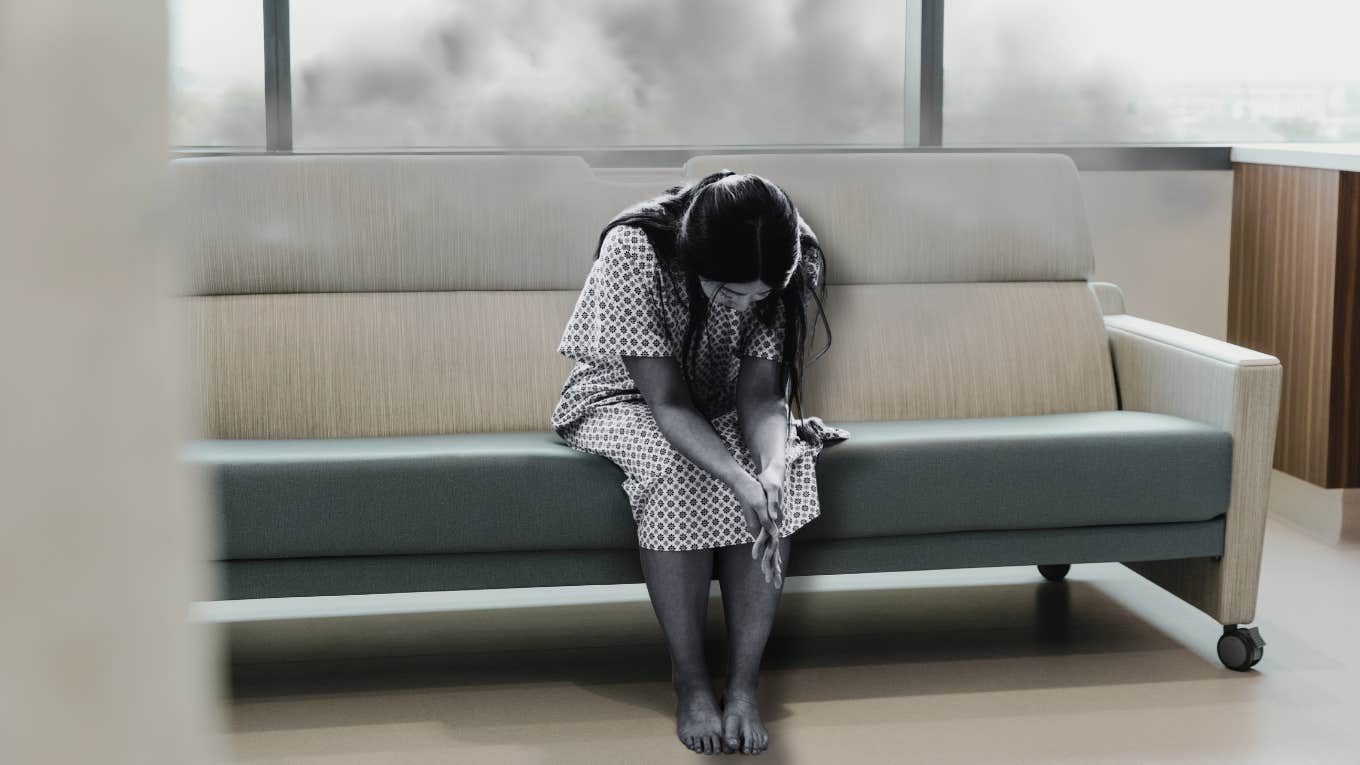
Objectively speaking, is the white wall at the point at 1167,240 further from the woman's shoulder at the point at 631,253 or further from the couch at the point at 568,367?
A: the woman's shoulder at the point at 631,253

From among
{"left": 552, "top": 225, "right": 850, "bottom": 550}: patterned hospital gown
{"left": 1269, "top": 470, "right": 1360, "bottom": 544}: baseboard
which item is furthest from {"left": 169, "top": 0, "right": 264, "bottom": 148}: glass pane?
{"left": 1269, "top": 470, "right": 1360, "bottom": 544}: baseboard

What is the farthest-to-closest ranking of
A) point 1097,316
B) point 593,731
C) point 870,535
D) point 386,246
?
1. point 1097,316
2. point 386,246
3. point 870,535
4. point 593,731

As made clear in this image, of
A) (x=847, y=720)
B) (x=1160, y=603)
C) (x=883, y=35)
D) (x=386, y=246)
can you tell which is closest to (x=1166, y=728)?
(x=847, y=720)

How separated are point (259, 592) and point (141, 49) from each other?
2.30m

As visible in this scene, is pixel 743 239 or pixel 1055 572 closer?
pixel 743 239

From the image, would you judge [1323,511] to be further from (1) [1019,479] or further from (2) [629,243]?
(2) [629,243]

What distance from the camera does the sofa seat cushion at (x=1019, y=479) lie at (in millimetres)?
2484

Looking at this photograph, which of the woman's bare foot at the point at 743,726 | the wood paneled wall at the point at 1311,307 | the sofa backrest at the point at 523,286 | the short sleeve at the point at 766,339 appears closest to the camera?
the woman's bare foot at the point at 743,726

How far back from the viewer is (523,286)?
3000mm

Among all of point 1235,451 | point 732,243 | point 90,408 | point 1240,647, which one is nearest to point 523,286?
point 732,243

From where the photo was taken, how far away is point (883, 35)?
13.3 feet

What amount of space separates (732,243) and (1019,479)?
28.5 inches

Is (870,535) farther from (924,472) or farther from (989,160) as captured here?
(989,160)

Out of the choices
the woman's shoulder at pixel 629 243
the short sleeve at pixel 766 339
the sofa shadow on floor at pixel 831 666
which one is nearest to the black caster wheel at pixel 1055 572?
the sofa shadow on floor at pixel 831 666
